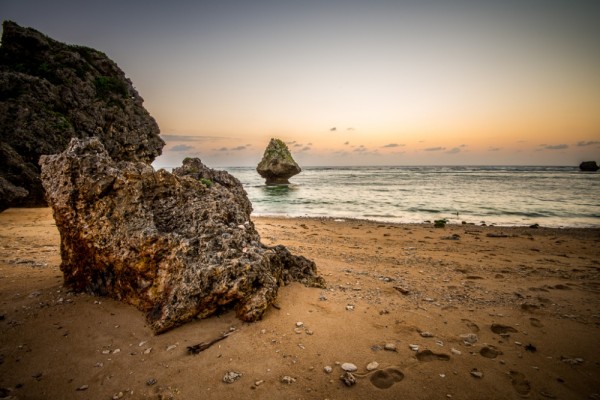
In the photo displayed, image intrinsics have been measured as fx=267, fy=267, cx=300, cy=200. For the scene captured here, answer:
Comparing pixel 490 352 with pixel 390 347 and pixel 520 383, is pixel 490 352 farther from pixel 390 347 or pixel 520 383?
Result: pixel 390 347

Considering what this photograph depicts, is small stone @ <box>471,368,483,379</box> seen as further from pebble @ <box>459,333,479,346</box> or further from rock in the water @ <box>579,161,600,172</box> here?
rock in the water @ <box>579,161,600,172</box>

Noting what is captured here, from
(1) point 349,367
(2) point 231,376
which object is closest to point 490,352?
(1) point 349,367

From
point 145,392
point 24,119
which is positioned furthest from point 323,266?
point 24,119

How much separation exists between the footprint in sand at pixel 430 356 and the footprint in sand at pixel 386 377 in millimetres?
428

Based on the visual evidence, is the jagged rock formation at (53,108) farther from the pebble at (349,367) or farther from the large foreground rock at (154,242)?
the pebble at (349,367)

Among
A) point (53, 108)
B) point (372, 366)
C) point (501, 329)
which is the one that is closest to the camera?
point (372, 366)

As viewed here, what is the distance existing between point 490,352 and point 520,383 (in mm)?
504

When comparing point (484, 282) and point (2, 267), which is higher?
point (2, 267)

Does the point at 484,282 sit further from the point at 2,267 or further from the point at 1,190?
the point at 1,190

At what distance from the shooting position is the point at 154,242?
3.90m

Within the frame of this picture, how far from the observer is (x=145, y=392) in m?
2.69

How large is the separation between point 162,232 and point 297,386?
2871mm

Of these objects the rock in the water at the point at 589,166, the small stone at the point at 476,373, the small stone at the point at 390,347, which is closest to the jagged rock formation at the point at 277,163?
the small stone at the point at 390,347

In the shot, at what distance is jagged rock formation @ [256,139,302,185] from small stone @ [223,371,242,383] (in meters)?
46.0
